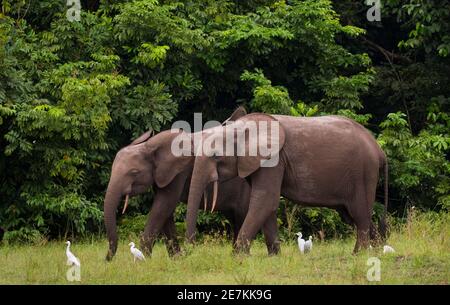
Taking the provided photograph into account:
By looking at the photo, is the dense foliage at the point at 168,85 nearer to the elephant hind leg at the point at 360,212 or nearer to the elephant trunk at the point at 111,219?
the elephant trunk at the point at 111,219

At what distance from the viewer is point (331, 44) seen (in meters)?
19.2

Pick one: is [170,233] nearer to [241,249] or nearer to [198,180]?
[198,180]

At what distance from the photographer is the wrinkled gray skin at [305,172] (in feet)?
42.7

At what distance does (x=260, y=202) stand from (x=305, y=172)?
76 centimetres

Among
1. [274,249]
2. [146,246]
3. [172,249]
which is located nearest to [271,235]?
[274,249]

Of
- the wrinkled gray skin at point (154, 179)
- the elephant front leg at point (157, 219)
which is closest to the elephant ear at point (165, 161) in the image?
the wrinkled gray skin at point (154, 179)

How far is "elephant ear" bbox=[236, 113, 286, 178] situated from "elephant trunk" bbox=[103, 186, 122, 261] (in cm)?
165

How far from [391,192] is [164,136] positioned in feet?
23.2

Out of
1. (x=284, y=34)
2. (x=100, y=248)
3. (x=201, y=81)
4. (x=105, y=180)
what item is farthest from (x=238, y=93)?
(x=100, y=248)

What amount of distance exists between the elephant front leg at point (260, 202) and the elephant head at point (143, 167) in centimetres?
134

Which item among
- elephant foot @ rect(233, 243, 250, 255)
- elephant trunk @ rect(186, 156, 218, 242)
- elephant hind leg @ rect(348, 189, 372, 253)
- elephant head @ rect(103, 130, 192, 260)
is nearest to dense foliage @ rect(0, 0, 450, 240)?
elephant head @ rect(103, 130, 192, 260)

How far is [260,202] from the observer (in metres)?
12.9

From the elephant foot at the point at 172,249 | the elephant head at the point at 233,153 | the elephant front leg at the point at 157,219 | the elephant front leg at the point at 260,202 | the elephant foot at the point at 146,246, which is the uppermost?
the elephant head at the point at 233,153

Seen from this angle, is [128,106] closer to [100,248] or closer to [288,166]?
[100,248]
